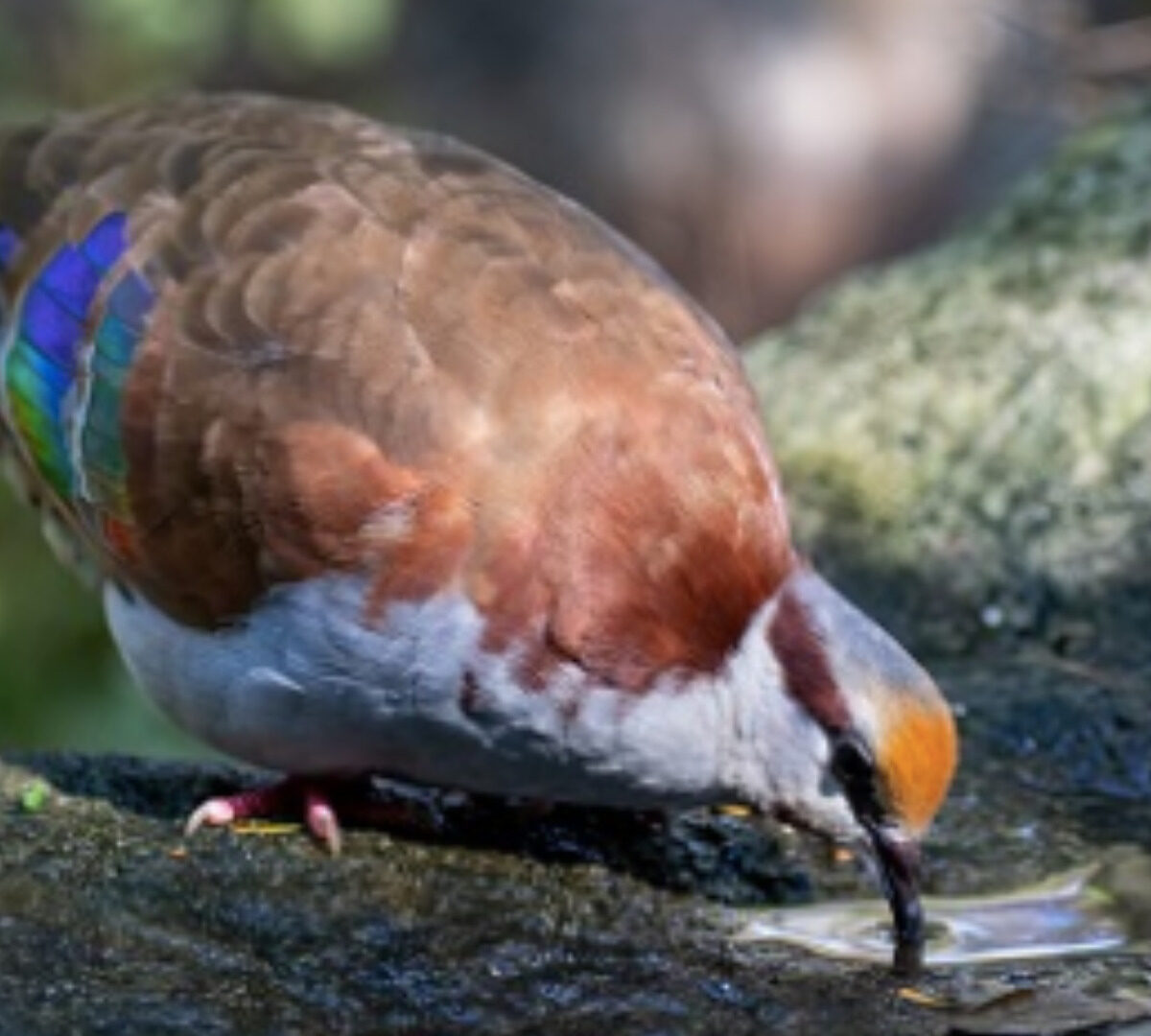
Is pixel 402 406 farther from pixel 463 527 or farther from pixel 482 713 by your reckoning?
pixel 482 713

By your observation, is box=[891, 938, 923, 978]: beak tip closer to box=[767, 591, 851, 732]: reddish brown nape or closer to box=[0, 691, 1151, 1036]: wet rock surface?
box=[0, 691, 1151, 1036]: wet rock surface

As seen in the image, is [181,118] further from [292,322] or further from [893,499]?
[893,499]

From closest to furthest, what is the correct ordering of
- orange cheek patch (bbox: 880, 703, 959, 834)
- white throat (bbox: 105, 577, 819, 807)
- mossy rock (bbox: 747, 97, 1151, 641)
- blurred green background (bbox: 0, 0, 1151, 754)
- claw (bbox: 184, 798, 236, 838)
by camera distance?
orange cheek patch (bbox: 880, 703, 959, 834) → white throat (bbox: 105, 577, 819, 807) → claw (bbox: 184, 798, 236, 838) → mossy rock (bbox: 747, 97, 1151, 641) → blurred green background (bbox: 0, 0, 1151, 754)

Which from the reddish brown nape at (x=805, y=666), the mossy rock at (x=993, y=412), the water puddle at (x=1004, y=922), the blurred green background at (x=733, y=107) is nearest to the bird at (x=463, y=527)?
the reddish brown nape at (x=805, y=666)

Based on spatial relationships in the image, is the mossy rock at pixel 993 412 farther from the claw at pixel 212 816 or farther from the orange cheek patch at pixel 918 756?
the claw at pixel 212 816

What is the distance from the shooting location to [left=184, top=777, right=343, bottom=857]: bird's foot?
14.8ft

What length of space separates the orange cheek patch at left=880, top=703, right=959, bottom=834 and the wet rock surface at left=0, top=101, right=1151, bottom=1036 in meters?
0.26

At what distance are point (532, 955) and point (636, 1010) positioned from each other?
233 millimetres

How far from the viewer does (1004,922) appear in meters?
4.52

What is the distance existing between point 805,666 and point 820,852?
495 millimetres

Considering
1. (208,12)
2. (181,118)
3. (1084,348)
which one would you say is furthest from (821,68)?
(181,118)

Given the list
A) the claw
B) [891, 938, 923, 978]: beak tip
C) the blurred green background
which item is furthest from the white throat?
the blurred green background

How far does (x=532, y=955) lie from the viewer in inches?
163

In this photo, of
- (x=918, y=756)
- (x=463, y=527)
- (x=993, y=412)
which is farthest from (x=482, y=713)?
(x=993, y=412)
